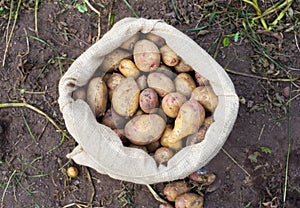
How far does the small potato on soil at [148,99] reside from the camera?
1.80 meters

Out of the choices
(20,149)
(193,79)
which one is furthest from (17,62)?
(193,79)

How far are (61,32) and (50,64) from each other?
15 centimetres

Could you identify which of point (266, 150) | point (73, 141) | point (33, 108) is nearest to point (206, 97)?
point (266, 150)

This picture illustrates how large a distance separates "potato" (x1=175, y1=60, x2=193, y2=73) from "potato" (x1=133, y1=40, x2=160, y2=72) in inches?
3.5

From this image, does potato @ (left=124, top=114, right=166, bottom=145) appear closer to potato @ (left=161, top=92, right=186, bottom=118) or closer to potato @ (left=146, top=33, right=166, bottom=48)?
potato @ (left=161, top=92, right=186, bottom=118)

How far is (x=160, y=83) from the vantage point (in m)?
1.82

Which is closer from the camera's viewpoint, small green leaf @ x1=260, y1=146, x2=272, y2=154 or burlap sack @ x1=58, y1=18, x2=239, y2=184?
burlap sack @ x1=58, y1=18, x2=239, y2=184

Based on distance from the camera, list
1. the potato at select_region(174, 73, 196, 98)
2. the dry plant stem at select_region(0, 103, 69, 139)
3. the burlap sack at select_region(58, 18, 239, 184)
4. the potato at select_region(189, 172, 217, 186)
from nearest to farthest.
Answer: the burlap sack at select_region(58, 18, 239, 184) → the potato at select_region(174, 73, 196, 98) → the potato at select_region(189, 172, 217, 186) → the dry plant stem at select_region(0, 103, 69, 139)

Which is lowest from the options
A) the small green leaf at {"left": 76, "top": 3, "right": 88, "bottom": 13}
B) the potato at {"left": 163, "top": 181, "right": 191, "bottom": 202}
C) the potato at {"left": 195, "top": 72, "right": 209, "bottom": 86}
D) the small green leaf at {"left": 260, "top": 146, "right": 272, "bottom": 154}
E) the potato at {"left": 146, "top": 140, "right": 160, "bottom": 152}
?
the potato at {"left": 163, "top": 181, "right": 191, "bottom": 202}

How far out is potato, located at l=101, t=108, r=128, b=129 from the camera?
1.84m

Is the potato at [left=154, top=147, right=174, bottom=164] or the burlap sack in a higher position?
the burlap sack

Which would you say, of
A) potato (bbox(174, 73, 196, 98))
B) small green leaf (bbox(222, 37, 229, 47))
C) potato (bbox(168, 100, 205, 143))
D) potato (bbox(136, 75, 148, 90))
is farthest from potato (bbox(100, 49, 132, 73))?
small green leaf (bbox(222, 37, 229, 47))

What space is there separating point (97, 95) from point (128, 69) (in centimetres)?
16

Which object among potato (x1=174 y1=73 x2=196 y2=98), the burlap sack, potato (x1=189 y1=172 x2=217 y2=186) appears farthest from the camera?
potato (x1=189 y1=172 x2=217 y2=186)
